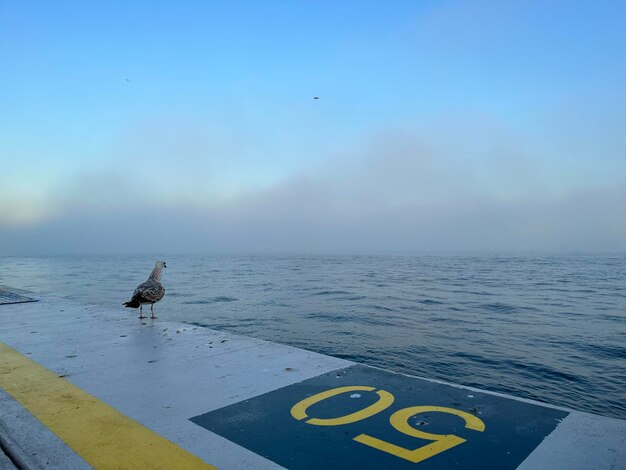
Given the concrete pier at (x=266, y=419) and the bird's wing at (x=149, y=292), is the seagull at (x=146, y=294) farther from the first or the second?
the concrete pier at (x=266, y=419)

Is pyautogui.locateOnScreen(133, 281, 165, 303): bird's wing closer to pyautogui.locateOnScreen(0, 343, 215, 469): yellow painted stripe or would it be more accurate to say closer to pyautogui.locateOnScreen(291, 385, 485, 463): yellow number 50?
pyautogui.locateOnScreen(0, 343, 215, 469): yellow painted stripe

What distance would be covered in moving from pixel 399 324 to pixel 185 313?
8.73 m

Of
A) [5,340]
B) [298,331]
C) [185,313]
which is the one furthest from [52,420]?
[185,313]

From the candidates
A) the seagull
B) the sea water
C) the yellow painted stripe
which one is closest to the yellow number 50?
the yellow painted stripe

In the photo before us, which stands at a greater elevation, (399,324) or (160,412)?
(160,412)

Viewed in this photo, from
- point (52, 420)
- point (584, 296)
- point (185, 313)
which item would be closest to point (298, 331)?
point (185, 313)

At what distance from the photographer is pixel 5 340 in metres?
6.87

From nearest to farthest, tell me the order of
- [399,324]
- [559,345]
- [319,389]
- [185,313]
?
[319,389] < [559,345] < [399,324] < [185,313]

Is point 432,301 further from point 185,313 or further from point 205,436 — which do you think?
point 205,436

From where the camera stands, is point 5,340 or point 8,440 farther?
point 5,340

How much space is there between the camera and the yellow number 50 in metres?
3.03

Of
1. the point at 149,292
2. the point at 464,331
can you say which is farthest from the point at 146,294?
the point at 464,331

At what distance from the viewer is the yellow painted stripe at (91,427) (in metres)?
2.93

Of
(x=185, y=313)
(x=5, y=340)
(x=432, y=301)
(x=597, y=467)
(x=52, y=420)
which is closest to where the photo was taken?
(x=597, y=467)
